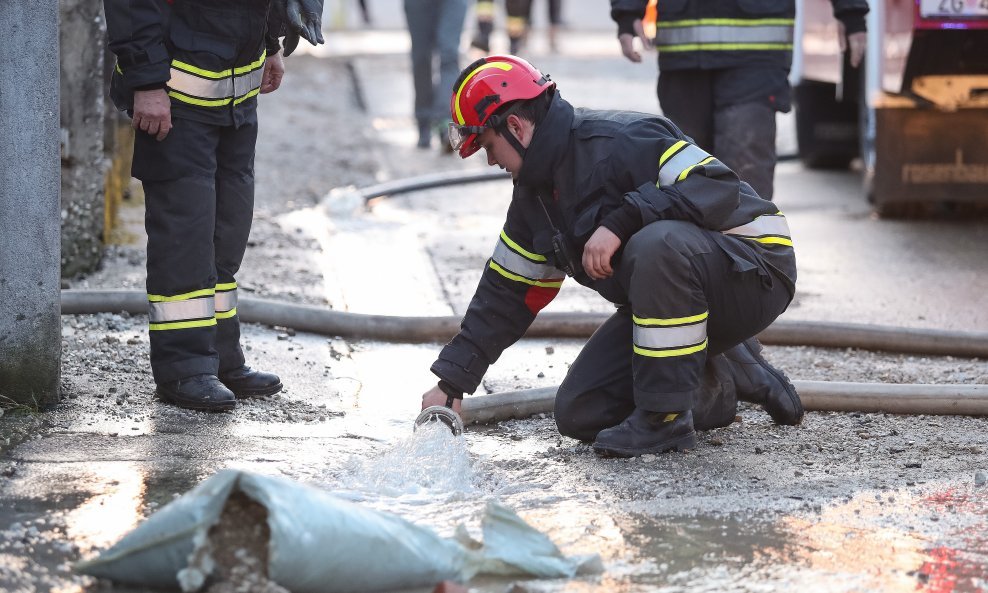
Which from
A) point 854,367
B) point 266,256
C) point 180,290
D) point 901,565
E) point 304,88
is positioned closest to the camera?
point 901,565

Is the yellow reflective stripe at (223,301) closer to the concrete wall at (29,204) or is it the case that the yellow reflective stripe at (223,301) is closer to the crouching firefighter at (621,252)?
the concrete wall at (29,204)

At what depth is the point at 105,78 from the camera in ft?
22.2

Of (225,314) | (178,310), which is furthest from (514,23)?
(178,310)

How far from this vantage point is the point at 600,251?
11.7 ft

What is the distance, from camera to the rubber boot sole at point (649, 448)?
12.2ft

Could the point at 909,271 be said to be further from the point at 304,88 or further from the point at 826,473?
the point at 304,88

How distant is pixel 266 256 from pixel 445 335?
168cm

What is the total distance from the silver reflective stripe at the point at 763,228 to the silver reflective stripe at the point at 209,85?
1.46 metres

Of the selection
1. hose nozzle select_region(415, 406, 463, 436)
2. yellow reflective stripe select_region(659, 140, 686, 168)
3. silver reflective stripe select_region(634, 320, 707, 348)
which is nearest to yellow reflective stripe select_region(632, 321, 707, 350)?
silver reflective stripe select_region(634, 320, 707, 348)

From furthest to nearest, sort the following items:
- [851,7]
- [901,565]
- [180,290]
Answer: [851,7]
[180,290]
[901,565]

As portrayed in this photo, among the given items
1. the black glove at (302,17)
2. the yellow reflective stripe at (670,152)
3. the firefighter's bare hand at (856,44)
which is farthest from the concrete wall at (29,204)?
the firefighter's bare hand at (856,44)

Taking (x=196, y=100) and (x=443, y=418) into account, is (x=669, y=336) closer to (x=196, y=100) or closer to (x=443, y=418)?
(x=443, y=418)

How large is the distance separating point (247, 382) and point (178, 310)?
35 cm

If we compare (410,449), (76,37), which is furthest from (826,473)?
(76,37)
